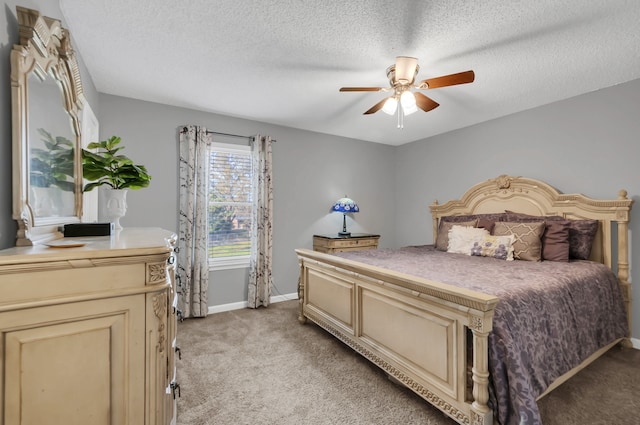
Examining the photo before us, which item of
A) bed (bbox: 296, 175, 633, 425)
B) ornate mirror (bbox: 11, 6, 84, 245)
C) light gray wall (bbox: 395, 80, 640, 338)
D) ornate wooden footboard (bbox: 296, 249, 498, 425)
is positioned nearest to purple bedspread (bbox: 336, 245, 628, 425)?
bed (bbox: 296, 175, 633, 425)

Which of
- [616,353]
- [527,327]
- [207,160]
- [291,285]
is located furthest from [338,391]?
[207,160]

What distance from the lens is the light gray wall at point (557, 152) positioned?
276cm

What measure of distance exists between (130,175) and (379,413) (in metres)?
2.16

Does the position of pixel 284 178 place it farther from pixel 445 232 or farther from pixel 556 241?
pixel 556 241

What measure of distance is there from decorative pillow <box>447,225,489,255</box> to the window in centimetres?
260

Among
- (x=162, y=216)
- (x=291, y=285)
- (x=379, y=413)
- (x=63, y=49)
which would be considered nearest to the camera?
(x=63, y=49)

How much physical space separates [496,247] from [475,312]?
5.79 ft

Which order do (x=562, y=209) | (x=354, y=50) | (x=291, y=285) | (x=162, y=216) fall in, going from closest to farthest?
(x=354, y=50) < (x=562, y=209) < (x=162, y=216) < (x=291, y=285)

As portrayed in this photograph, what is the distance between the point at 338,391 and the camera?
6.60 ft

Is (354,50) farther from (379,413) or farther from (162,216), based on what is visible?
(162,216)

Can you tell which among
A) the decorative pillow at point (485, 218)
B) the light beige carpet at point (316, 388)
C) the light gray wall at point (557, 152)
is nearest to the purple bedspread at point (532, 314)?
the light beige carpet at point (316, 388)

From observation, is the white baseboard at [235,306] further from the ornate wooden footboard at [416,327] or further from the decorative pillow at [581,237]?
the decorative pillow at [581,237]

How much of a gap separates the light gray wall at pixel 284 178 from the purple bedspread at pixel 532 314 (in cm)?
161

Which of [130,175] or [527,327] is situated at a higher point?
[130,175]
